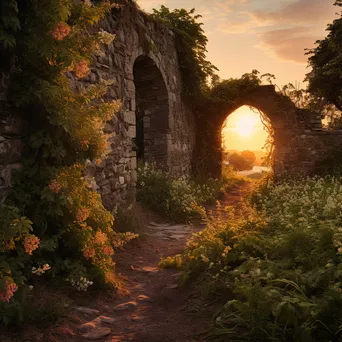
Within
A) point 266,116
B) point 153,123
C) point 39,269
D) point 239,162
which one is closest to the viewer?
point 39,269

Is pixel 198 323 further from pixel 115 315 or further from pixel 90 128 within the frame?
pixel 90 128

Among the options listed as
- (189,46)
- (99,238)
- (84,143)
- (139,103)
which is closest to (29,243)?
(99,238)

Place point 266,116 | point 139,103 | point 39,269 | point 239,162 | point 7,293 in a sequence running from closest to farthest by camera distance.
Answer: point 7,293 → point 39,269 → point 139,103 → point 266,116 → point 239,162

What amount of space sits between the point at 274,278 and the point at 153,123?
756 cm

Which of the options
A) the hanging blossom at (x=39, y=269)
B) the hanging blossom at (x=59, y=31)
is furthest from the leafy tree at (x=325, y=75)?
the hanging blossom at (x=39, y=269)

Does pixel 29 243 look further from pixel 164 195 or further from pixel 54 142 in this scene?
pixel 164 195

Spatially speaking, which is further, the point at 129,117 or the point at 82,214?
the point at 129,117

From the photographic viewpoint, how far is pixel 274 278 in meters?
3.25

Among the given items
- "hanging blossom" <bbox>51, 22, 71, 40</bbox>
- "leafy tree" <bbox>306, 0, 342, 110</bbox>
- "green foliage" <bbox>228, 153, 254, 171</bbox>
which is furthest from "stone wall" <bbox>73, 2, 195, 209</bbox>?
"green foliage" <bbox>228, 153, 254, 171</bbox>

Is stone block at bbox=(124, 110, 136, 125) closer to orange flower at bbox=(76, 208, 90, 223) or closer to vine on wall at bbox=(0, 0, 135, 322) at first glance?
vine on wall at bbox=(0, 0, 135, 322)

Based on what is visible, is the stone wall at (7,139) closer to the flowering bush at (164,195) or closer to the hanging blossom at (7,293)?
the hanging blossom at (7,293)

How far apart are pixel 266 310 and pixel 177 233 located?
14.0ft

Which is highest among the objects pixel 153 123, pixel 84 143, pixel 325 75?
pixel 325 75

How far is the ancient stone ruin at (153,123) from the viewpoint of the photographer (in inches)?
231
